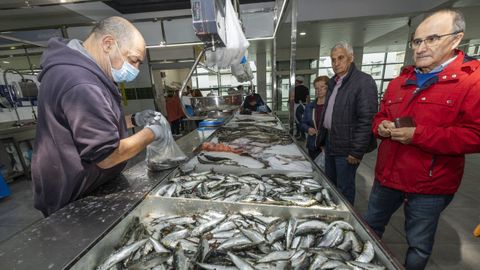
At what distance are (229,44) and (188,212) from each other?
145 centimetres

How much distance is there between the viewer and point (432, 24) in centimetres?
144

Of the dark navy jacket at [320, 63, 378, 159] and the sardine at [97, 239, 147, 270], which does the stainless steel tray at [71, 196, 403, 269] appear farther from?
the dark navy jacket at [320, 63, 378, 159]

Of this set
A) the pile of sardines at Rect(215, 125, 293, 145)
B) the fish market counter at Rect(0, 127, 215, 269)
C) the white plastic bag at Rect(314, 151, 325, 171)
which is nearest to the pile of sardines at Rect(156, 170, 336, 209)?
the fish market counter at Rect(0, 127, 215, 269)

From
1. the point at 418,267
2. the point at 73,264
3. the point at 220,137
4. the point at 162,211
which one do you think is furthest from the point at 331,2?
the point at 73,264

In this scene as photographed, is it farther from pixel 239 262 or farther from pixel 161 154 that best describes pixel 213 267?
pixel 161 154

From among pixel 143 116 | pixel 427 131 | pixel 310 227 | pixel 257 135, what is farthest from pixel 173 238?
pixel 257 135

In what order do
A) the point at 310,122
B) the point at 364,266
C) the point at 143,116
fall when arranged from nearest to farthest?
the point at 364,266, the point at 143,116, the point at 310,122

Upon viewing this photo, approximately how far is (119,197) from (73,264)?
532mm

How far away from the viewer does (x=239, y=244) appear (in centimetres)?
105

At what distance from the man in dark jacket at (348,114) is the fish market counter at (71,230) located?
2.12 meters

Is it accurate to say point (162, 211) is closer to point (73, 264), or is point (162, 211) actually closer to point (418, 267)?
point (73, 264)

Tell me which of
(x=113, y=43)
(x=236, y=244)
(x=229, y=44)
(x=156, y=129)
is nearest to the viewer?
(x=236, y=244)

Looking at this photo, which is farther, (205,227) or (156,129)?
(156,129)

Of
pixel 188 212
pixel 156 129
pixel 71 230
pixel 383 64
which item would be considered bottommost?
pixel 188 212
